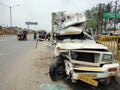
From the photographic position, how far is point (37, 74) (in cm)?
900

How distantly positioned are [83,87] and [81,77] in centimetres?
95

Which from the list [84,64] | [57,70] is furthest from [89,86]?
[57,70]

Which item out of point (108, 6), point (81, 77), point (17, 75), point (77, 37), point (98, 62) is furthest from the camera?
point (108, 6)

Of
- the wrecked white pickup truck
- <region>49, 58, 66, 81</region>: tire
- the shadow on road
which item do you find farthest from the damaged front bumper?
<region>49, 58, 66, 81</region>: tire

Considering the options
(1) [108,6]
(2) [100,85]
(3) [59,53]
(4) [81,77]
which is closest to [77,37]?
(3) [59,53]

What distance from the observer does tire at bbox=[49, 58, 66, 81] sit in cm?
762

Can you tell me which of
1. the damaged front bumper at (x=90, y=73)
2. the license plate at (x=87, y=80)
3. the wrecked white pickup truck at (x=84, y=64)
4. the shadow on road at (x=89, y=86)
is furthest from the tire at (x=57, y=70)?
the license plate at (x=87, y=80)

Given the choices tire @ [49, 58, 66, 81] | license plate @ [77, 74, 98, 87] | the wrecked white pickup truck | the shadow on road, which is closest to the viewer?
license plate @ [77, 74, 98, 87]

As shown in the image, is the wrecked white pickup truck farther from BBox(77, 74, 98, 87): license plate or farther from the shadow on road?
the shadow on road

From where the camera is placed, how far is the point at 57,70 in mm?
7691

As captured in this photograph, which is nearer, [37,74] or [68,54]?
[68,54]

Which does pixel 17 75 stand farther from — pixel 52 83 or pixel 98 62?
pixel 98 62

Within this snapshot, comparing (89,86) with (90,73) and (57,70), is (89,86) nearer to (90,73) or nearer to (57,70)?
(90,73)

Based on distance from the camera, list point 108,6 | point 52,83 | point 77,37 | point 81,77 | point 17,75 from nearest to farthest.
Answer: point 81,77 < point 52,83 < point 17,75 < point 77,37 < point 108,6
